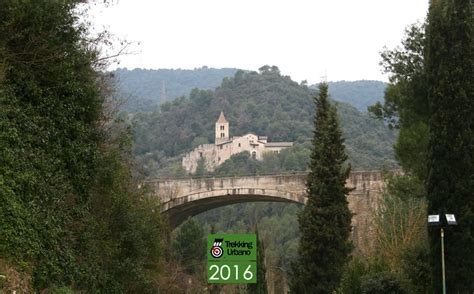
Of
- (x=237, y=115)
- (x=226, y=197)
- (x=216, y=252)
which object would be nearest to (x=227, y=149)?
(x=237, y=115)

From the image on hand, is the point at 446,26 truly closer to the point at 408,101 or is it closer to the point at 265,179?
the point at 408,101

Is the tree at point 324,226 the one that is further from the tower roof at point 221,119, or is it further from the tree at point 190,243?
the tower roof at point 221,119

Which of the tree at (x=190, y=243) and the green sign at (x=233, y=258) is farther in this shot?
the tree at (x=190, y=243)

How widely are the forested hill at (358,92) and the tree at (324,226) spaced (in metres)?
119

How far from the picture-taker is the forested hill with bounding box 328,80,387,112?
143875 millimetres

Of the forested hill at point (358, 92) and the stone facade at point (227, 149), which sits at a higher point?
the forested hill at point (358, 92)

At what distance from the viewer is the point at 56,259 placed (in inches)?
407

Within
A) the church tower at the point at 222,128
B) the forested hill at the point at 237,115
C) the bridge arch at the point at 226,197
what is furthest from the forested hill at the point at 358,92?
the bridge arch at the point at 226,197

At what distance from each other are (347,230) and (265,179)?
1451cm

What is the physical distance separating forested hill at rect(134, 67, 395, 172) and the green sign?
6792 cm

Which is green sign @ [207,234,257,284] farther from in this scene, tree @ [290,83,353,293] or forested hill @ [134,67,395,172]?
forested hill @ [134,67,395,172]

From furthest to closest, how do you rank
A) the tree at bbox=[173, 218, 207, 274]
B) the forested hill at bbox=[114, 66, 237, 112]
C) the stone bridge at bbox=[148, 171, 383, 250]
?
the forested hill at bbox=[114, 66, 237, 112] → the tree at bbox=[173, 218, 207, 274] → the stone bridge at bbox=[148, 171, 383, 250]

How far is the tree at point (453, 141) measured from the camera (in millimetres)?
12734

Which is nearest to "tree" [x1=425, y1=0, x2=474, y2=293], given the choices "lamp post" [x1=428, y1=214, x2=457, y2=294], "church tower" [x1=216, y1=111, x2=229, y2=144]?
"lamp post" [x1=428, y1=214, x2=457, y2=294]
